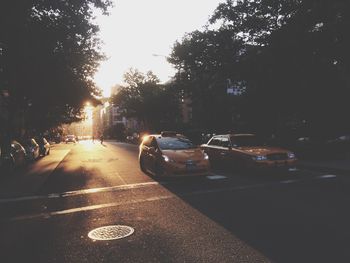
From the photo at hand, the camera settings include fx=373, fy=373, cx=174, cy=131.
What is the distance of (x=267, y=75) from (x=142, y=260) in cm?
1913

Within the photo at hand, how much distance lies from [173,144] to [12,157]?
754 cm

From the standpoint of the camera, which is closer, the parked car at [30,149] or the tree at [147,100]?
the parked car at [30,149]

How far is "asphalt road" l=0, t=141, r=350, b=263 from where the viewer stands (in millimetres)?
5391

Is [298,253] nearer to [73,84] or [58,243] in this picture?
[58,243]

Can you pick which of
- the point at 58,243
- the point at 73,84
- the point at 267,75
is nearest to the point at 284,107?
the point at 267,75

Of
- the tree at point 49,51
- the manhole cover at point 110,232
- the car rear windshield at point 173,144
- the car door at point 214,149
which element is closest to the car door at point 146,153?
the car rear windshield at point 173,144

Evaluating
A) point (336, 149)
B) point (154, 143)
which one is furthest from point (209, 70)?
point (154, 143)

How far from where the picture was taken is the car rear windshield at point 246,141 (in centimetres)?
1415

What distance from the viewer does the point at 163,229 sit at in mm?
6629

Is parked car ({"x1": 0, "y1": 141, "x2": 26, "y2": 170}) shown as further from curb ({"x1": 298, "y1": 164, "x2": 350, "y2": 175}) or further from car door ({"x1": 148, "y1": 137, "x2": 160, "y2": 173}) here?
curb ({"x1": 298, "y1": 164, "x2": 350, "y2": 175})

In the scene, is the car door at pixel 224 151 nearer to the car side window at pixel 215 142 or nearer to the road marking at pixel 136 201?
the car side window at pixel 215 142

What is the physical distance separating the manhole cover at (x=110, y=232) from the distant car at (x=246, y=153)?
6936 millimetres

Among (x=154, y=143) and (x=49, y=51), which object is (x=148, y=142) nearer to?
(x=154, y=143)

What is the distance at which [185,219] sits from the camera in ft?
23.9
